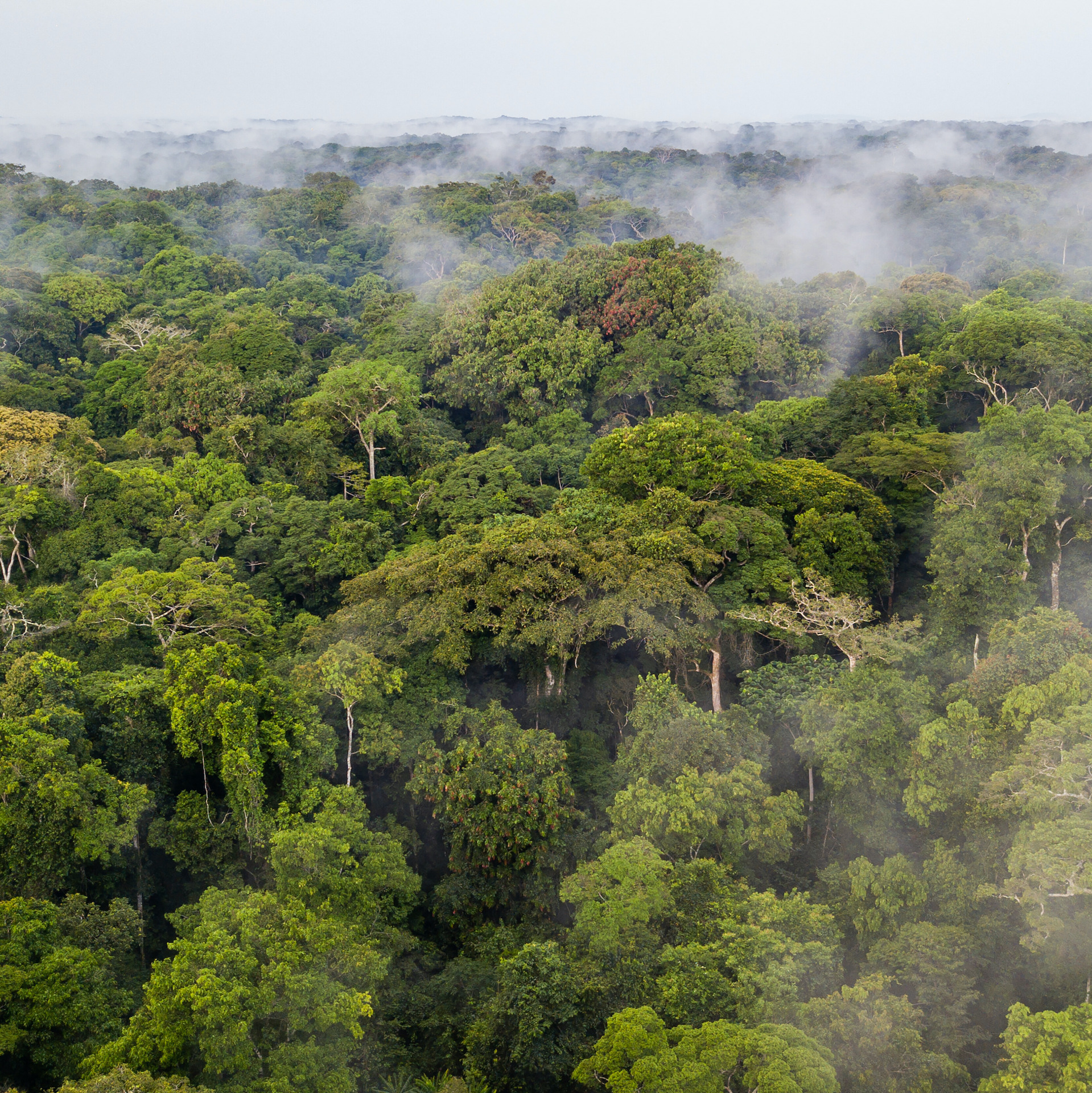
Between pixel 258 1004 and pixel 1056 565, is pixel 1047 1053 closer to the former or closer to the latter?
pixel 258 1004

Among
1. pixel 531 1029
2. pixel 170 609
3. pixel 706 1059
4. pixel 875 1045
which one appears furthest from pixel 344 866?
pixel 875 1045

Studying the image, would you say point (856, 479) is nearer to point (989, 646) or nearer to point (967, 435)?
point (967, 435)

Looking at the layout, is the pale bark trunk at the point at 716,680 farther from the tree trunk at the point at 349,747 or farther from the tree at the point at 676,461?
the tree trunk at the point at 349,747

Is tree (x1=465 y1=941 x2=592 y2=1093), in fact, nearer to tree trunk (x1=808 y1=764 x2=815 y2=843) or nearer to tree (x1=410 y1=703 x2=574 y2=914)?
tree (x1=410 y1=703 x2=574 y2=914)

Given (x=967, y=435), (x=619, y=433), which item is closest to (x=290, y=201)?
(x=619, y=433)

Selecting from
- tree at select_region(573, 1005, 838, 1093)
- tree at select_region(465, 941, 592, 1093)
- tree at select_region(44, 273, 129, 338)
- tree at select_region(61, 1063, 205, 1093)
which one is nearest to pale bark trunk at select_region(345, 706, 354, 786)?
tree at select_region(465, 941, 592, 1093)

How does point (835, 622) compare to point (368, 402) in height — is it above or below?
below
